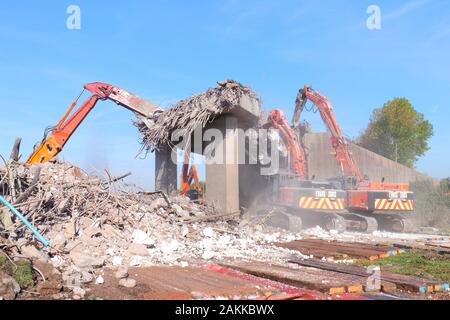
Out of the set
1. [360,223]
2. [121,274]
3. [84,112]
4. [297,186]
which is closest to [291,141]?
[297,186]

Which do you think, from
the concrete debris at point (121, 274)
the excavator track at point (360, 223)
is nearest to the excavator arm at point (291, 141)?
the excavator track at point (360, 223)

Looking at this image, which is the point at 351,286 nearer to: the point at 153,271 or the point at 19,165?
the point at 153,271

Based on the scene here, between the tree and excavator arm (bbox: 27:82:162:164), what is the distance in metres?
23.9

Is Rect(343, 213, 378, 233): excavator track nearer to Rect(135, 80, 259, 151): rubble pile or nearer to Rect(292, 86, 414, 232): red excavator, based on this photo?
Rect(292, 86, 414, 232): red excavator

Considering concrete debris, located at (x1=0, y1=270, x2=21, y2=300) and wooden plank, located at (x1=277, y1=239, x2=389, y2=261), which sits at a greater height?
concrete debris, located at (x1=0, y1=270, x2=21, y2=300)

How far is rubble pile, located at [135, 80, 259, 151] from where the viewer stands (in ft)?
40.0

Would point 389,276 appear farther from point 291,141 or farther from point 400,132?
point 400,132

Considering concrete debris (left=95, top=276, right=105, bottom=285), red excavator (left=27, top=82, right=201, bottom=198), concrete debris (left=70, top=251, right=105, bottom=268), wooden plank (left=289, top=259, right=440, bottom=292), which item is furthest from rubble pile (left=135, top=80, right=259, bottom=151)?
concrete debris (left=95, top=276, right=105, bottom=285)

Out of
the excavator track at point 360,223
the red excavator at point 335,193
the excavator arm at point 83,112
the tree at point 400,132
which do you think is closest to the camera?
the excavator arm at point 83,112

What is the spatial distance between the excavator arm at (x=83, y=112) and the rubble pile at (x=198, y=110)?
2.49ft

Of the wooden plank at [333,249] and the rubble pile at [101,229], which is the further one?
the wooden plank at [333,249]

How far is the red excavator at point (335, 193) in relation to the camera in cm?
1523

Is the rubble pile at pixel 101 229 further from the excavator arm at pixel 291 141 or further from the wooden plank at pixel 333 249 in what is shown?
the excavator arm at pixel 291 141

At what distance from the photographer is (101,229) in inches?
328
